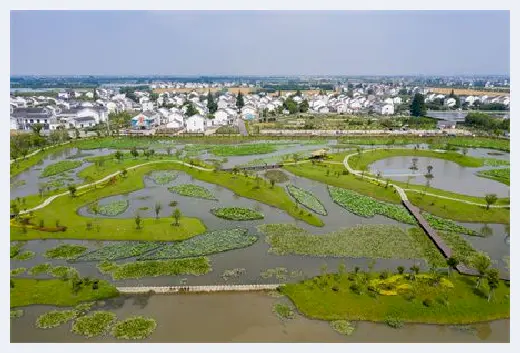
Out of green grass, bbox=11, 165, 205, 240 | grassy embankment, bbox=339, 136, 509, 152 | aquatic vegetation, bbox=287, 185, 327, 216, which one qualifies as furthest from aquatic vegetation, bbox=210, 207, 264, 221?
grassy embankment, bbox=339, 136, 509, 152

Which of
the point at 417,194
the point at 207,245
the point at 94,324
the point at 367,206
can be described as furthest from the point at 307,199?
the point at 94,324

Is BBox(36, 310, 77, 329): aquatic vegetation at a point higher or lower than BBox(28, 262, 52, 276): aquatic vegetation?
lower

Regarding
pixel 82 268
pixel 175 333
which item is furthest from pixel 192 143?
pixel 175 333

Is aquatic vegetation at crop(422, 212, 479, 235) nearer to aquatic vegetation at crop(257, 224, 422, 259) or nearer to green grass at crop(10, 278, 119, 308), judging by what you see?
aquatic vegetation at crop(257, 224, 422, 259)

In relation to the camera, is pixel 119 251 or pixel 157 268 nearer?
pixel 157 268

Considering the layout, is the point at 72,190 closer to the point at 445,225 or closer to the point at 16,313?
the point at 16,313

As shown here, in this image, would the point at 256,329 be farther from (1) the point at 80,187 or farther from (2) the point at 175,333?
(1) the point at 80,187
